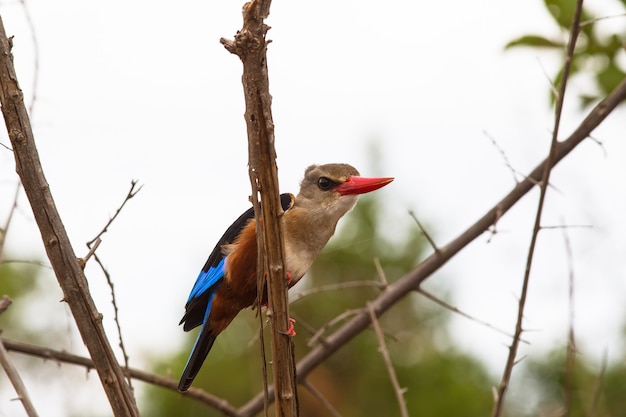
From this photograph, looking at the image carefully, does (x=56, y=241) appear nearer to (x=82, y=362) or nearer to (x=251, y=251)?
(x=251, y=251)

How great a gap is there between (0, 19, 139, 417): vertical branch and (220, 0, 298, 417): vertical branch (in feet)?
1.35

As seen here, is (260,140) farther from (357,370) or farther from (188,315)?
(357,370)

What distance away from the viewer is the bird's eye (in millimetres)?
3318

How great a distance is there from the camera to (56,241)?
2139 mm

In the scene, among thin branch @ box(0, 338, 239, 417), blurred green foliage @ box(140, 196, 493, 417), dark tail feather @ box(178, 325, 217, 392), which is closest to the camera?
dark tail feather @ box(178, 325, 217, 392)

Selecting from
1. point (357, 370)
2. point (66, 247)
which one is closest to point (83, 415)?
point (357, 370)

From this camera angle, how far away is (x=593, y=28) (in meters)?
3.23

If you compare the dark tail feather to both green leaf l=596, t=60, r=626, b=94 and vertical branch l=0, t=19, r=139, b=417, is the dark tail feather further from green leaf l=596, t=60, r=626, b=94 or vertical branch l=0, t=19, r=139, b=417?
green leaf l=596, t=60, r=626, b=94

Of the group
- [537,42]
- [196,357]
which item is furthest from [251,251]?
[537,42]

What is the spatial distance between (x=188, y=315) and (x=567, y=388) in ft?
4.56

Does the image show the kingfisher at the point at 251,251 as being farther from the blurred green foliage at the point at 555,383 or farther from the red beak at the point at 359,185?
the blurred green foliage at the point at 555,383

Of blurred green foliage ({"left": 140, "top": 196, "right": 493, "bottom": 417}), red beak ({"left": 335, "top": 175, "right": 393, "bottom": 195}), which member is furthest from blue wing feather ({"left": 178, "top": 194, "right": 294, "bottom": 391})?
blurred green foliage ({"left": 140, "top": 196, "right": 493, "bottom": 417})

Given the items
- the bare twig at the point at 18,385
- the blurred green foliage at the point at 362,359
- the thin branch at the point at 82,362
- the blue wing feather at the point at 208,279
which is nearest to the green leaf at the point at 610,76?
the blue wing feather at the point at 208,279

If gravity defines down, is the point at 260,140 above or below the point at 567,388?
above
